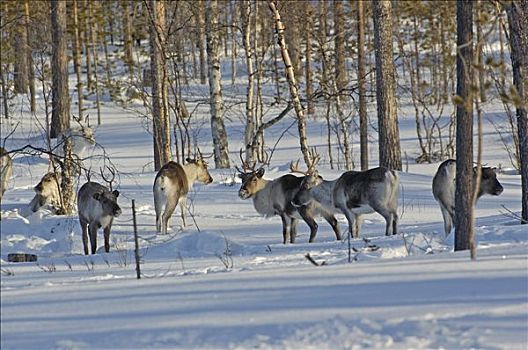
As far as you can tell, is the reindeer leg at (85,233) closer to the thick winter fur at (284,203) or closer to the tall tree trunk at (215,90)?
the thick winter fur at (284,203)

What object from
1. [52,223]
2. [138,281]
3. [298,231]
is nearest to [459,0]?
[138,281]

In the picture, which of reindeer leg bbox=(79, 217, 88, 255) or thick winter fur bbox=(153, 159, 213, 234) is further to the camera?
thick winter fur bbox=(153, 159, 213, 234)

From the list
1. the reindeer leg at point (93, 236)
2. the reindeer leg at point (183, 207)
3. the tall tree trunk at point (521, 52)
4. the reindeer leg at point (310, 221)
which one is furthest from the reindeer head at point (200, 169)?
the tall tree trunk at point (521, 52)

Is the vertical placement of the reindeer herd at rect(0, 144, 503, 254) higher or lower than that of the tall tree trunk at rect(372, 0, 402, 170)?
lower

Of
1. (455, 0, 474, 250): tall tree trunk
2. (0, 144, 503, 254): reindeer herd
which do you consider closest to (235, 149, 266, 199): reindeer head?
(0, 144, 503, 254): reindeer herd

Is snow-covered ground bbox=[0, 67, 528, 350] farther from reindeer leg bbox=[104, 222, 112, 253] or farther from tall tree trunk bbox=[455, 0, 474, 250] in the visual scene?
reindeer leg bbox=[104, 222, 112, 253]

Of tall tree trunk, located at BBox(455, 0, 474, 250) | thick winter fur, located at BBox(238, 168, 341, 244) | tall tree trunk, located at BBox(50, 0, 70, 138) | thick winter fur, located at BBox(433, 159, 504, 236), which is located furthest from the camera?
tall tree trunk, located at BBox(50, 0, 70, 138)

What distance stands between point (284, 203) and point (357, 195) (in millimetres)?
1378

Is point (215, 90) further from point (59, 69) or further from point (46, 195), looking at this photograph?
point (59, 69)

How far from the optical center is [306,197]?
14.5 m

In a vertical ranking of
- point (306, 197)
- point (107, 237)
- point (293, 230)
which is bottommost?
point (293, 230)

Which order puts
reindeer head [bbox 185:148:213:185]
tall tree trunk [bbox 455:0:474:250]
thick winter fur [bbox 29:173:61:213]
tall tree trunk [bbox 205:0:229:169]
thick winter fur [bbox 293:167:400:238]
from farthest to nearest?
tall tree trunk [bbox 205:0:229:169], reindeer head [bbox 185:148:213:185], thick winter fur [bbox 29:173:61:213], thick winter fur [bbox 293:167:400:238], tall tree trunk [bbox 455:0:474:250]

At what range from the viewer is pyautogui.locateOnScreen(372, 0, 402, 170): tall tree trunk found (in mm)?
19656

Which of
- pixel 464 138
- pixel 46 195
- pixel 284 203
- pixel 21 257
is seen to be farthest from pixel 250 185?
pixel 464 138
